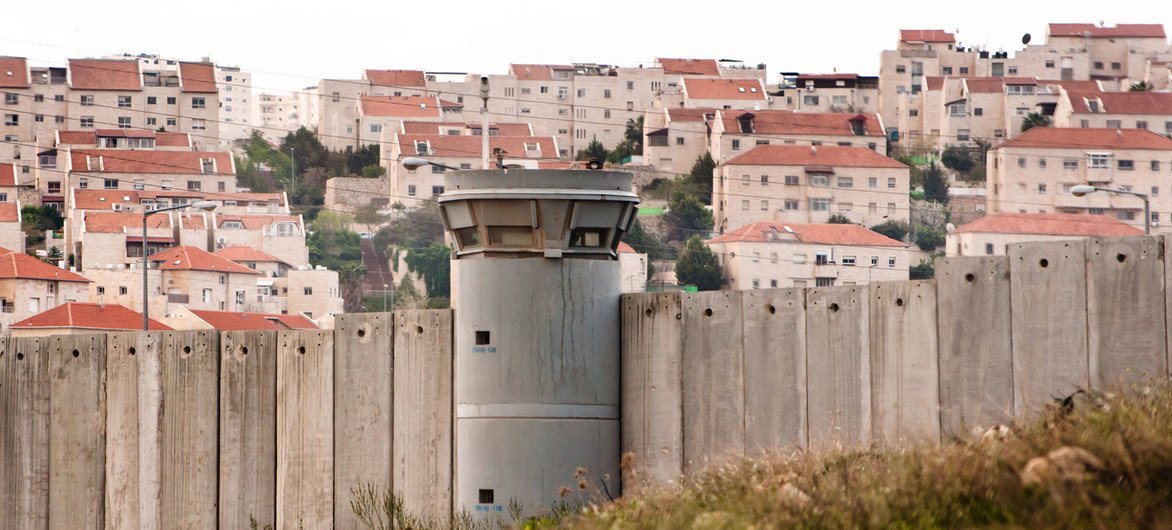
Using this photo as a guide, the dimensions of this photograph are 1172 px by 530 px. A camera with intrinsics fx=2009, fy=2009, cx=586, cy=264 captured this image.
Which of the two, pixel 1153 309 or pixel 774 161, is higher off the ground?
pixel 774 161

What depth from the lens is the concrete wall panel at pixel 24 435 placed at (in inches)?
654

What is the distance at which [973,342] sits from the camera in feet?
42.5

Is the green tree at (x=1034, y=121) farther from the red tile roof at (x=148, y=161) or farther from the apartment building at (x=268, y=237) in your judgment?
the red tile roof at (x=148, y=161)

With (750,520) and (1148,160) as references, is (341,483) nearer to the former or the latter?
(750,520)

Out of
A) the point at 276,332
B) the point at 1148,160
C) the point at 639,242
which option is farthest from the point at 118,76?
the point at 276,332

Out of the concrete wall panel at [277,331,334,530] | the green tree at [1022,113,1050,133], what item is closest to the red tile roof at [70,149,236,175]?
the green tree at [1022,113,1050,133]

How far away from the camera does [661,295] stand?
46.9ft

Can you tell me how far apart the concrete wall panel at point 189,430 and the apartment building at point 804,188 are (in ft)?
507

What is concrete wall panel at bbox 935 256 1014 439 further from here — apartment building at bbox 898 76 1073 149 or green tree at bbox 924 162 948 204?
apartment building at bbox 898 76 1073 149

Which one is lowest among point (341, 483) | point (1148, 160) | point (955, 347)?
point (341, 483)

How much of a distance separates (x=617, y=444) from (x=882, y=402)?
2.05m

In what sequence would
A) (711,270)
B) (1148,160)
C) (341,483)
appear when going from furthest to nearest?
1. (1148,160)
2. (711,270)
3. (341,483)

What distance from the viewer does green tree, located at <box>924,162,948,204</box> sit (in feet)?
581

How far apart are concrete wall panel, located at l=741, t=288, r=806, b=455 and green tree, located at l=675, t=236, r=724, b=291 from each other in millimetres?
131066
